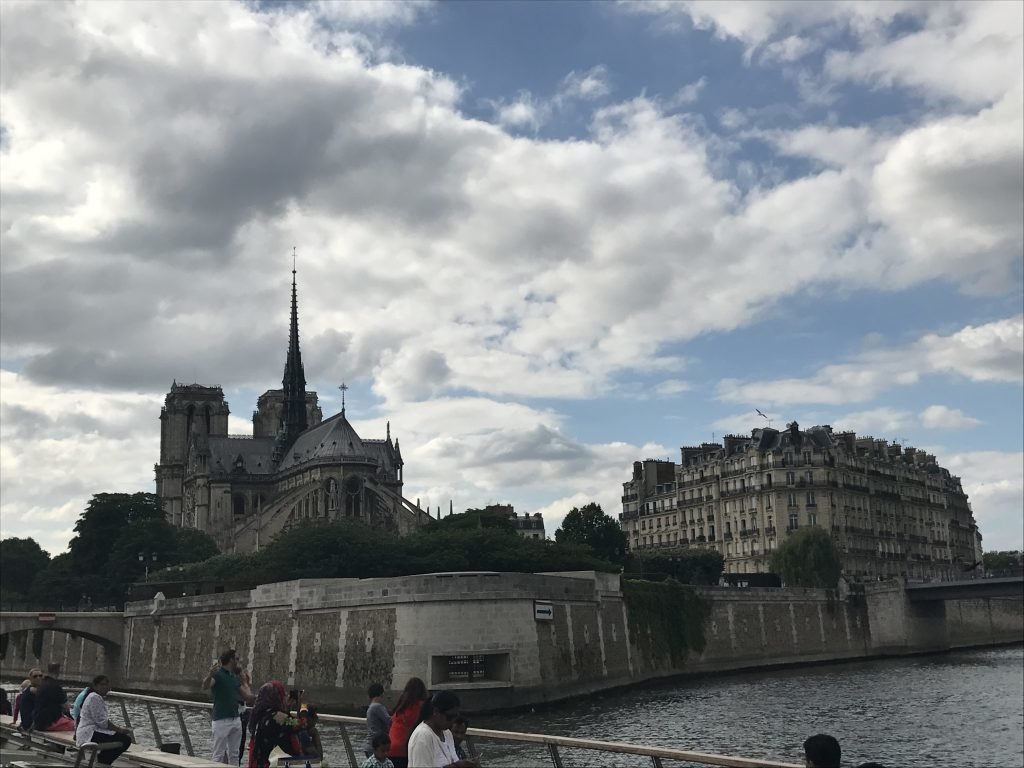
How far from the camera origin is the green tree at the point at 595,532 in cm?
10525

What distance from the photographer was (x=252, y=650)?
59531 millimetres

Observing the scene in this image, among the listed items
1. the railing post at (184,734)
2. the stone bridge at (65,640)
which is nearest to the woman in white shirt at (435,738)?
the railing post at (184,734)

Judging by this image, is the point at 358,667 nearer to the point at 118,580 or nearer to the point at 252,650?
the point at 252,650

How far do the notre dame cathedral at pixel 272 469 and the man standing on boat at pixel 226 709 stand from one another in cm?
12007

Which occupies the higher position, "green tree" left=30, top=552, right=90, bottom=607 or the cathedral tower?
the cathedral tower

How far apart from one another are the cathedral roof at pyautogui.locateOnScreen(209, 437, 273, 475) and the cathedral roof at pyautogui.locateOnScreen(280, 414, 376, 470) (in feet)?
18.0

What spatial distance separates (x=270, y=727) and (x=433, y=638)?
3416 cm

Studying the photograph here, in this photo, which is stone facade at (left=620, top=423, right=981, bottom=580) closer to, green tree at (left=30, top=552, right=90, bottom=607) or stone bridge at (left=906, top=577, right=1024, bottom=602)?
stone bridge at (left=906, top=577, right=1024, bottom=602)

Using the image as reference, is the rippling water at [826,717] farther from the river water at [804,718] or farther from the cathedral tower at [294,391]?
the cathedral tower at [294,391]

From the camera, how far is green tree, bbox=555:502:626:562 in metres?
105

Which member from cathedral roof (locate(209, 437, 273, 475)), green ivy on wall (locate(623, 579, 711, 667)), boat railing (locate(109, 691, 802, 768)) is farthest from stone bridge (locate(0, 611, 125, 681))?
cathedral roof (locate(209, 437, 273, 475))

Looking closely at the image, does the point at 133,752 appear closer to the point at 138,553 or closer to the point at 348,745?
the point at 348,745

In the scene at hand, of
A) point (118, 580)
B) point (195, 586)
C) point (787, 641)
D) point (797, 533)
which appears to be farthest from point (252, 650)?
point (118, 580)

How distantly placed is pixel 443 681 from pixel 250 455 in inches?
5197
